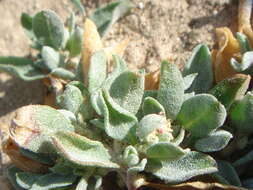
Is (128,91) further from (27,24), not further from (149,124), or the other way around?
(27,24)

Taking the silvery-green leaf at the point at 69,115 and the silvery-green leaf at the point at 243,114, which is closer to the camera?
the silvery-green leaf at the point at 243,114

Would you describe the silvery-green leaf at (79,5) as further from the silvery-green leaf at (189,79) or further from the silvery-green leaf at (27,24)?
the silvery-green leaf at (189,79)

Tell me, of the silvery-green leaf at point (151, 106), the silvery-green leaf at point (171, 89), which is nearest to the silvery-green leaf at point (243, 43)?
the silvery-green leaf at point (171, 89)

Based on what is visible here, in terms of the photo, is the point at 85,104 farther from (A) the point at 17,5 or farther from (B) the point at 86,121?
(A) the point at 17,5

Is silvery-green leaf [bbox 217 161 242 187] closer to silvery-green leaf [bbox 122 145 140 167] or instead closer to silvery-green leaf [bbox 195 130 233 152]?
silvery-green leaf [bbox 195 130 233 152]

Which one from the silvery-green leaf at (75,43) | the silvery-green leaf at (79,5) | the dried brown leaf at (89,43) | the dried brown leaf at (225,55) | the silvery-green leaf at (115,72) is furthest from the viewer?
the silvery-green leaf at (79,5)

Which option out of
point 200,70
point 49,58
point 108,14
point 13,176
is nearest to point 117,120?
point 200,70

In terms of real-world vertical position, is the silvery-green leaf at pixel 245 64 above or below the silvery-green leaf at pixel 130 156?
above
